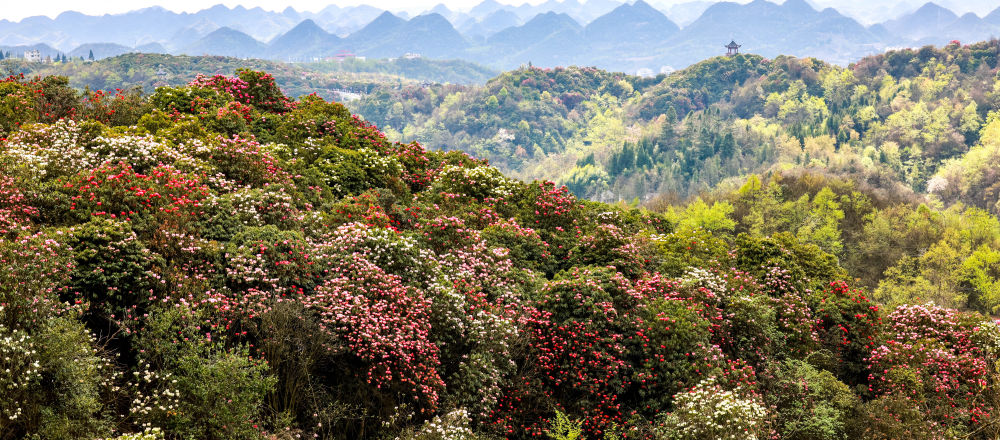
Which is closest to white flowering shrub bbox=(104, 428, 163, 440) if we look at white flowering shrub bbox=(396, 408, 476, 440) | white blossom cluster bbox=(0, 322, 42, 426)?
white blossom cluster bbox=(0, 322, 42, 426)

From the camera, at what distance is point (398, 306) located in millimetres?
11977

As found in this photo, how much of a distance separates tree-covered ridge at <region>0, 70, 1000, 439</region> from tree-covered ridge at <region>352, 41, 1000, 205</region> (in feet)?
215

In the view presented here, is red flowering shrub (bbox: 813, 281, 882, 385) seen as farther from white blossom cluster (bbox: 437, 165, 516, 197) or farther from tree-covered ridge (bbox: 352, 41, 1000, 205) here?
tree-covered ridge (bbox: 352, 41, 1000, 205)

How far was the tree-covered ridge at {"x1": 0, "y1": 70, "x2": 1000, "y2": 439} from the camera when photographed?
956 centimetres

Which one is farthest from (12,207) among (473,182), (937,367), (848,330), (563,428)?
(937,367)

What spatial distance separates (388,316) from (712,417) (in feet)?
17.6

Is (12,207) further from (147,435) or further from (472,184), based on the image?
(472,184)

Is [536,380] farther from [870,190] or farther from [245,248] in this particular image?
[870,190]

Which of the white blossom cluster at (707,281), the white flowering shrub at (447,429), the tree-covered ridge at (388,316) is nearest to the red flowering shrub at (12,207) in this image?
the tree-covered ridge at (388,316)

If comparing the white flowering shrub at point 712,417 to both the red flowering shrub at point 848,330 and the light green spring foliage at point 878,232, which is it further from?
the light green spring foliage at point 878,232

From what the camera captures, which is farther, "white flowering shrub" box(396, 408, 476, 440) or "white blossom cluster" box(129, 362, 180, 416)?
"white flowering shrub" box(396, 408, 476, 440)

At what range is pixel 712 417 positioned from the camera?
11453mm

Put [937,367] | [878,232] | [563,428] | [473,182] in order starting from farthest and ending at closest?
[878,232] → [473,182] → [937,367] → [563,428]

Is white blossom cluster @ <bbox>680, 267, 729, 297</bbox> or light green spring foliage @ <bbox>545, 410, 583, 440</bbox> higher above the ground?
Answer: white blossom cluster @ <bbox>680, 267, 729, 297</bbox>
